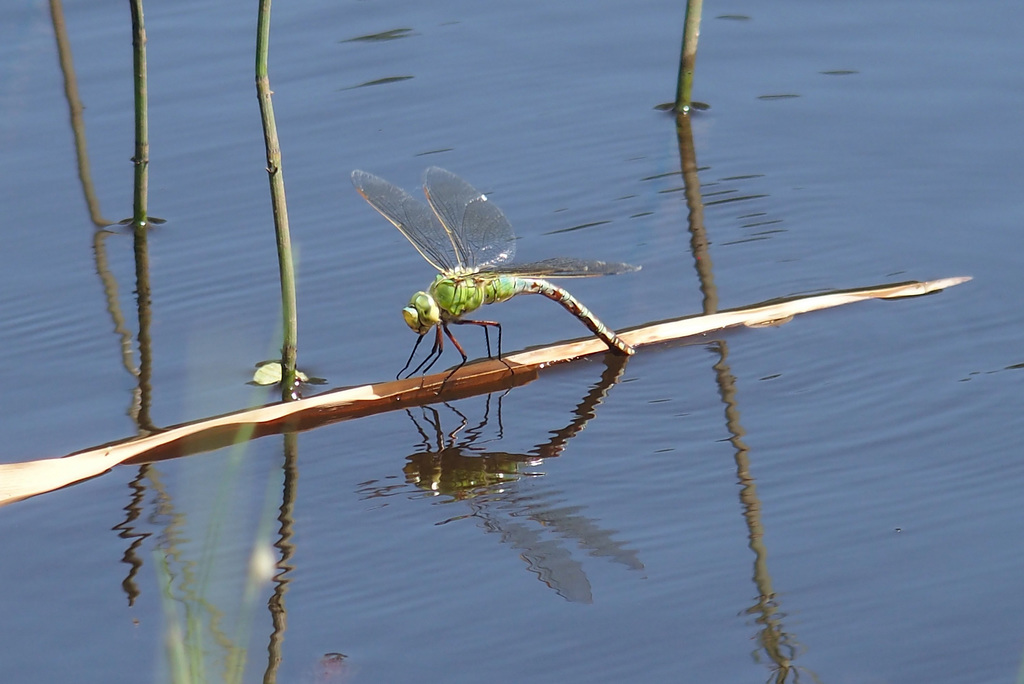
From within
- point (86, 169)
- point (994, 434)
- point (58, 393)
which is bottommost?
point (994, 434)

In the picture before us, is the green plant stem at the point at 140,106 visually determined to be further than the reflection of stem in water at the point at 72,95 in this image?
No

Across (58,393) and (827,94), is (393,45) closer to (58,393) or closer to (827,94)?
(827,94)

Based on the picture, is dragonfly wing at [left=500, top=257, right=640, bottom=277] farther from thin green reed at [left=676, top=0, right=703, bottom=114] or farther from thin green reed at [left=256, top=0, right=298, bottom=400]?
thin green reed at [left=676, top=0, right=703, bottom=114]

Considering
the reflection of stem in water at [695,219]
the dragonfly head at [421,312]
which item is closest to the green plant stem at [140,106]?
the dragonfly head at [421,312]

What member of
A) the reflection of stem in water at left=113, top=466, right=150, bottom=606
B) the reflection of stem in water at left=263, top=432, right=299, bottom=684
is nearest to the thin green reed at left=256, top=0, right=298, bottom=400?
the reflection of stem in water at left=263, top=432, right=299, bottom=684

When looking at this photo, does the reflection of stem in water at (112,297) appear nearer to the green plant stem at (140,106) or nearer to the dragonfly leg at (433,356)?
the green plant stem at (140,106)

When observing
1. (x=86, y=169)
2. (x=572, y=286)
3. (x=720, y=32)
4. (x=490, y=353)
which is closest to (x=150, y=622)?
(x=490, y=353)
